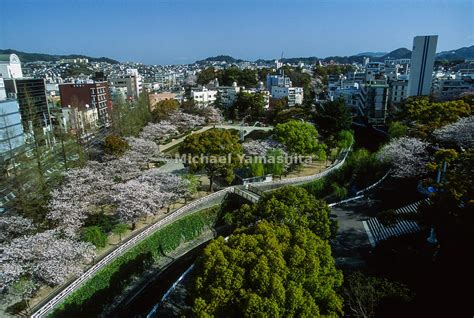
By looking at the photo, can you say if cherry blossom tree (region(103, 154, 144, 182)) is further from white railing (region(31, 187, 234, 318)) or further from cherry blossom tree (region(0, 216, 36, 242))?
cherry blossom tree (region(0, 216, 36, 242))

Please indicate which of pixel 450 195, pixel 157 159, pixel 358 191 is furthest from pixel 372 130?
pixel 450 195

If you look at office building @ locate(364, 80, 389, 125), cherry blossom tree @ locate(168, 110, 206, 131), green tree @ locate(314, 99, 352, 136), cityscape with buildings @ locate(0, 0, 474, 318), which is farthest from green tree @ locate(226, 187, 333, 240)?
office building @ locate(364, 80, 389, 125)

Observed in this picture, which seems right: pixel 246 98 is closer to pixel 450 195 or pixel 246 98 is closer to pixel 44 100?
pixel 44 100

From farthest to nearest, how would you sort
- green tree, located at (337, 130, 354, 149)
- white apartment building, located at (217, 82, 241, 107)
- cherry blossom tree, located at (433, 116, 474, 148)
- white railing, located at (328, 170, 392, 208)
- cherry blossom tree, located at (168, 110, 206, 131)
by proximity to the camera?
white apartment building, located at (217, 82, 241, 107) → cherry blossom tree, located at (168, 110, 206, 131) → green tree, located at (337, 130, 354, 149) → white railing, located at (328, 170, 392, 208) → cherry blossom tree, located at (433, 116, 474, 148)

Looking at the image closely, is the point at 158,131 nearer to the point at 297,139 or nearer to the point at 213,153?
the point at 213,153

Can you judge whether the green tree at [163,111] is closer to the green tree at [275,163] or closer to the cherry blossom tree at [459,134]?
the green tree at [275,163]

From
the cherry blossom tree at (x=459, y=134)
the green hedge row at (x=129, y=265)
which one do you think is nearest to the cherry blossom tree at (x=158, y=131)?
the green hedge row at (x=129, y=265)
